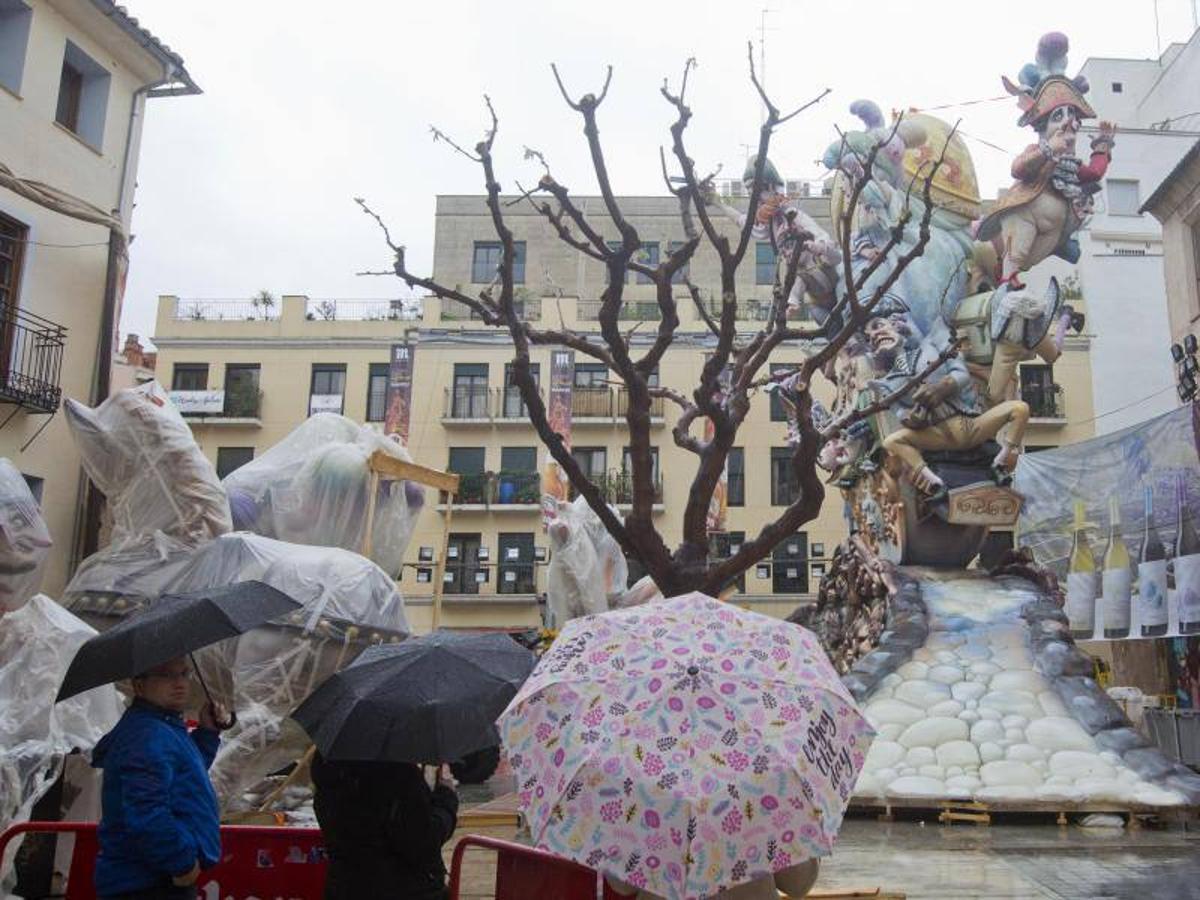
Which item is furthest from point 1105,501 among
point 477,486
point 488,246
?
point 488,246

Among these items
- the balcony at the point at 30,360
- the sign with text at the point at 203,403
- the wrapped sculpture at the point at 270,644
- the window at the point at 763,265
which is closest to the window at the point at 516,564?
the sign with text at the point at 203,403

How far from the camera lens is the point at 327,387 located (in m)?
34.3

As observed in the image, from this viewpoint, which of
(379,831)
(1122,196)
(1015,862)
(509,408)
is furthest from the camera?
(509,408)

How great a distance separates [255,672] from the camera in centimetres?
874

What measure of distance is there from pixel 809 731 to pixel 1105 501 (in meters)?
18.2

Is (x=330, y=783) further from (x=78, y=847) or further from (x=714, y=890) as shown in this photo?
(x=78, y=847)

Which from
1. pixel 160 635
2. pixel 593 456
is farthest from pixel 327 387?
pixel 160 635

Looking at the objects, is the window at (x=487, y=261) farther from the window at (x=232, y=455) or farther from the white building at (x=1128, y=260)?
the white building at (x=1128, y=260)

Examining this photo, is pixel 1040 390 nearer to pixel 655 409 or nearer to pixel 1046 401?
pixel 1046 401

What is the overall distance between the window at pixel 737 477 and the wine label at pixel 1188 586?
16.7m

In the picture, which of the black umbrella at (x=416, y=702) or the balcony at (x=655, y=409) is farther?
the balcony at (x=655, y=409)

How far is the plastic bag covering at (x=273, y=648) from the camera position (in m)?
8.70

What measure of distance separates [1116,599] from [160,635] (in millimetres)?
17953

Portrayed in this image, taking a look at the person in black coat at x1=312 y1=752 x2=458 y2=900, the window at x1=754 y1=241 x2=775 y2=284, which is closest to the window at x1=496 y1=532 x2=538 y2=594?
the window at x1=754 y1=241 x2=775 y2=284
